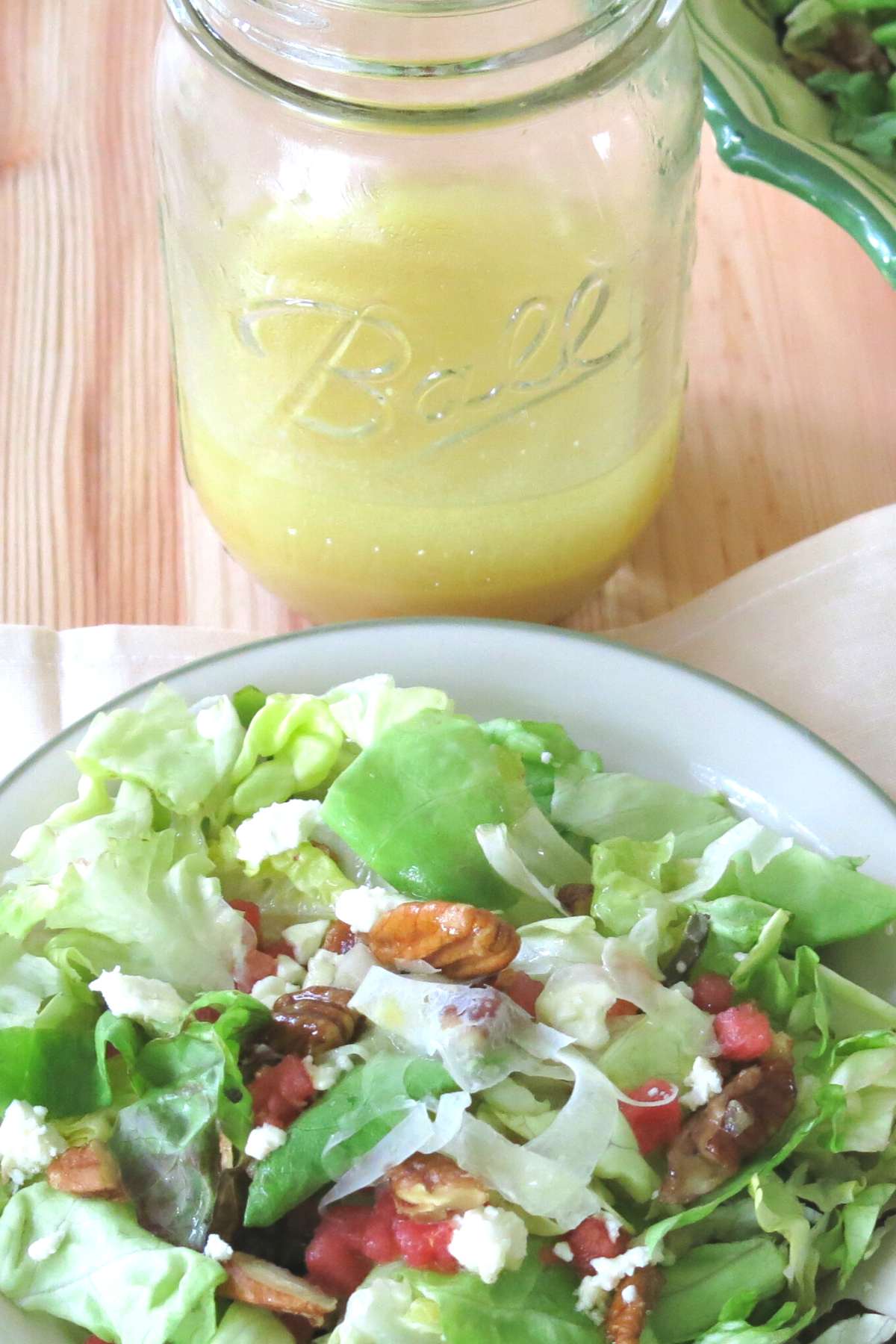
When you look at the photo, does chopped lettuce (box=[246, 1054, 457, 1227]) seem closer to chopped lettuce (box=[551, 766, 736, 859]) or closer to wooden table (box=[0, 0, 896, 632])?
chopped lettuce (box=[551, 766, 736, 859])

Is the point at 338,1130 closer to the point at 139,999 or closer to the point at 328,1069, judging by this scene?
the point at 328,1069

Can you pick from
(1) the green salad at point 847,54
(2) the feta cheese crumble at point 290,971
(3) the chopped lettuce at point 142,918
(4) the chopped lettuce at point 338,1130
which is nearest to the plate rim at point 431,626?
(3) the chopped lettuce at point 142,918

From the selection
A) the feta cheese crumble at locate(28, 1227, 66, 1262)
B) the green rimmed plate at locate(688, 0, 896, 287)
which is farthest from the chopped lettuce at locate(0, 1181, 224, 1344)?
the green rimmed plate at locate(688, 0, 896, 287)

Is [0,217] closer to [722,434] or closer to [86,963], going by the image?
[722,434]

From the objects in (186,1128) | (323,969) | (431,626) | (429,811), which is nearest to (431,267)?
(431,626)

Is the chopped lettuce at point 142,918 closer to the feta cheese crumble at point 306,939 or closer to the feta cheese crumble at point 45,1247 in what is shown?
the feta cheese crumble at point 306,939

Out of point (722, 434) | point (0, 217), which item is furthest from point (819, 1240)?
point (0, 217)
